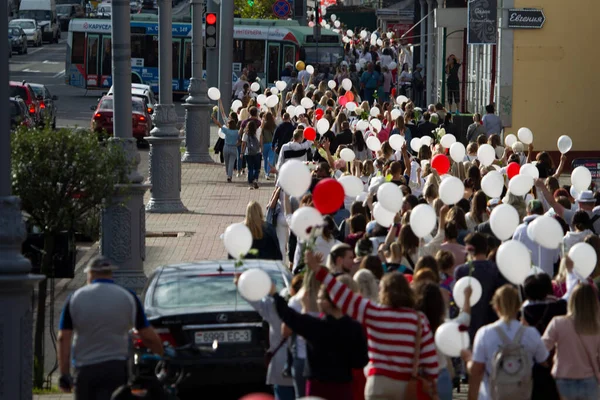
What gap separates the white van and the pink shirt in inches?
2758

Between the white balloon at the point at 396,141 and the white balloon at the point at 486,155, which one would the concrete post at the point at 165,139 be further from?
the white balloon at the point at 486,155

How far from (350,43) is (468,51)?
21.9 m

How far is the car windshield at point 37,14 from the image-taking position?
7725cm

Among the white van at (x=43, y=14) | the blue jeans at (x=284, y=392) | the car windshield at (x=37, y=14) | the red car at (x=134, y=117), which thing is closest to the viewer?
the blue jeans at (x=284, y=392)

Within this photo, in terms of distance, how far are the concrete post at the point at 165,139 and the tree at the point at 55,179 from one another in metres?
10.0

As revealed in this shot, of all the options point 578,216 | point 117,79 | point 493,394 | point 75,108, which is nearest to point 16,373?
point 493,394

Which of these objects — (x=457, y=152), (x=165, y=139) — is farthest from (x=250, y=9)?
A: (x=457, y=152)

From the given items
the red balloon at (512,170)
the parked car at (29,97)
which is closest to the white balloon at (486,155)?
the red balloon at (512,170)

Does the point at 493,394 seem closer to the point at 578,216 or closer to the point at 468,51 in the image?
the point at 578,216

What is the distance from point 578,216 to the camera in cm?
1184

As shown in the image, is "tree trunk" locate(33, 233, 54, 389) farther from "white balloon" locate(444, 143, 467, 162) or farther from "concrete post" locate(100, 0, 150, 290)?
"white balloon" locate(444, 143, 467, 162)

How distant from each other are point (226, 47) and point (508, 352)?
2425cm

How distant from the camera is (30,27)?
72250 millimetres

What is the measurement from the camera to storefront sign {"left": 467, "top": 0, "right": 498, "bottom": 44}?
2861 cm
